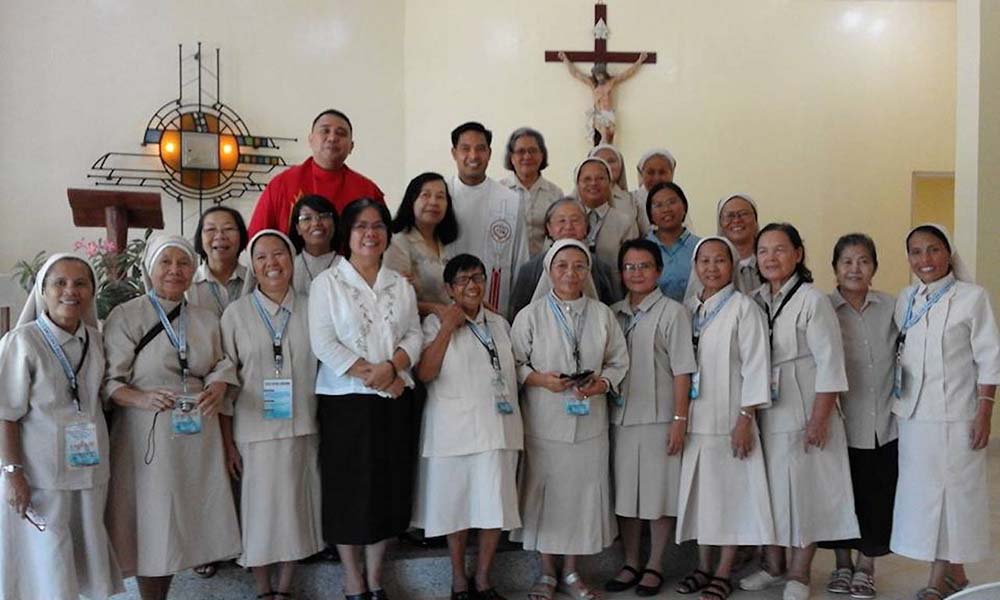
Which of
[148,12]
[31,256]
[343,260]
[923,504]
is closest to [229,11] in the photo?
[148,12]

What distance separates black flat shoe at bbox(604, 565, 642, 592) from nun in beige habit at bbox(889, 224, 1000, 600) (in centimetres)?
115

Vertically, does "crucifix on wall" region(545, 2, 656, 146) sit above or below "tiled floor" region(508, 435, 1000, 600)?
above

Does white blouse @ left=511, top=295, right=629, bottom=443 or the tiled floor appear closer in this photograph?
white blouse @ left=511, top=295, right=629, bottom=443

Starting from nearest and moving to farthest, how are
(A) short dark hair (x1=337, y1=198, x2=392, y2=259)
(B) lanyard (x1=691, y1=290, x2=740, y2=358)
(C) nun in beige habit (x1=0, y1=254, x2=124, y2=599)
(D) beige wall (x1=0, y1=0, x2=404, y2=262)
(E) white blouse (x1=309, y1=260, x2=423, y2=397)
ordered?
(C) nun in beige habit (x1=0, y1=254, x2=124, y2=599) → (E) white blouse (x1=309, y1=260, x2=423, y2=397) → (A) short dark hair (x1=337, y1=198, x2=392, y2=259) → (B) lanyard (x1=691, y1=290, x2=740, y2=358) → (D) beige wall (x1=0, y1=0, x2=404, y2=262)

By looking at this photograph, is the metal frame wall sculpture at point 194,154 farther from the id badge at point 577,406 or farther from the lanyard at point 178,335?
the id badge at point 577,406

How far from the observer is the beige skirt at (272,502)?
3.43m

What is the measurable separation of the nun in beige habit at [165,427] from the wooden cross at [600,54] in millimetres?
6046

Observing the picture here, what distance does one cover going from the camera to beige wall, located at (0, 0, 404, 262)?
815 cm

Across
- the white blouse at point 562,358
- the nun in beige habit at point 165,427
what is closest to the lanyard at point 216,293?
the nun in beige habit at point 165,427

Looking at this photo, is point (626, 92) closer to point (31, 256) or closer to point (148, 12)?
point (148, 12)

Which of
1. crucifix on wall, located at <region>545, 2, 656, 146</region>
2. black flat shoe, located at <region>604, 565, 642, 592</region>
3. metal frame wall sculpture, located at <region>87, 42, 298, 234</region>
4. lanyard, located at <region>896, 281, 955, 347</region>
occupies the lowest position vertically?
black flat shoe, located at <region>604, 565, 642, 592</region>

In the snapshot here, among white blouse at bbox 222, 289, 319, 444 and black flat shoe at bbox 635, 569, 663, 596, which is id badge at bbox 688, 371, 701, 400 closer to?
black flat shoe at bbox 635, 569, 663, 596

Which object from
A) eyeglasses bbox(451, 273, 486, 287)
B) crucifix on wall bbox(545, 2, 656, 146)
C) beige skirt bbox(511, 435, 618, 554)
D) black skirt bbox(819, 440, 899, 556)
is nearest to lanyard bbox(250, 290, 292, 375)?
eyeglasses bbox(451, 273, 486, 287)

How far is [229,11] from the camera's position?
8.53m
